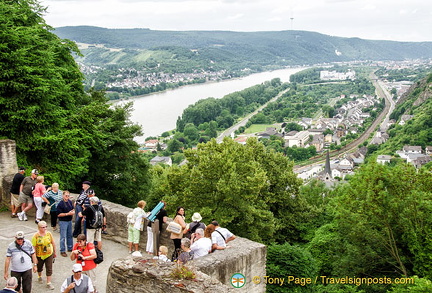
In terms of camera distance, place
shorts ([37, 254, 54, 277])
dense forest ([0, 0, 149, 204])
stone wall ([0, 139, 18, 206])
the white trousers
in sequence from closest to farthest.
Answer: shorts ([37, 254, 54, 277]), the white trousers, stone wall ([0, 139, 18, 206]), dense forest ([0, 0, 149, 204])

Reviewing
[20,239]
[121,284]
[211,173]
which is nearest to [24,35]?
[211,173]

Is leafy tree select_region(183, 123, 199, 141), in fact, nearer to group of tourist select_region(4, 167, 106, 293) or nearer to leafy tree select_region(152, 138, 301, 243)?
leafy tree select_region(152, 138, 301, 243)

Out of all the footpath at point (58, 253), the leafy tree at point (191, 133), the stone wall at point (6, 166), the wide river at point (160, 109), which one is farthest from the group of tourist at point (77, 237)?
the leafy tree at point (191, 133)

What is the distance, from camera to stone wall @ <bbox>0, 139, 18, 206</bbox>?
1130 cm

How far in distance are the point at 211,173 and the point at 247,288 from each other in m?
11.1

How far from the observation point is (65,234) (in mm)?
8641

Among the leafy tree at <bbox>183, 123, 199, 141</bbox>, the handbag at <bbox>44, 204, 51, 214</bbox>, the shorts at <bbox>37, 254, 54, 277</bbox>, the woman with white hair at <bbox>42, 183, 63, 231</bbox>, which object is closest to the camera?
the shorts at <bbox>37, 254, 54, 277</bbox>

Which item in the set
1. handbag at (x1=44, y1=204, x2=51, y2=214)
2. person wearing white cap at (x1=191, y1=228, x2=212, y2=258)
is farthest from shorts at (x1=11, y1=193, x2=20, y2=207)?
person wearing white cap at (x1=191, y1=228, x2=212, y2=258)

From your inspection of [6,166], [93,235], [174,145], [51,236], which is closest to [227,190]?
[6,166]

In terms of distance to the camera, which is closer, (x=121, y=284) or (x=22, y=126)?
(x=121, y=284)

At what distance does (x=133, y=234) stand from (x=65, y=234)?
4.17 feet

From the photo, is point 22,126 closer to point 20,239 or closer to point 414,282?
point 20,239

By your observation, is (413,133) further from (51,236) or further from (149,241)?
(51,236)

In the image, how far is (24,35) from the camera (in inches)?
593
